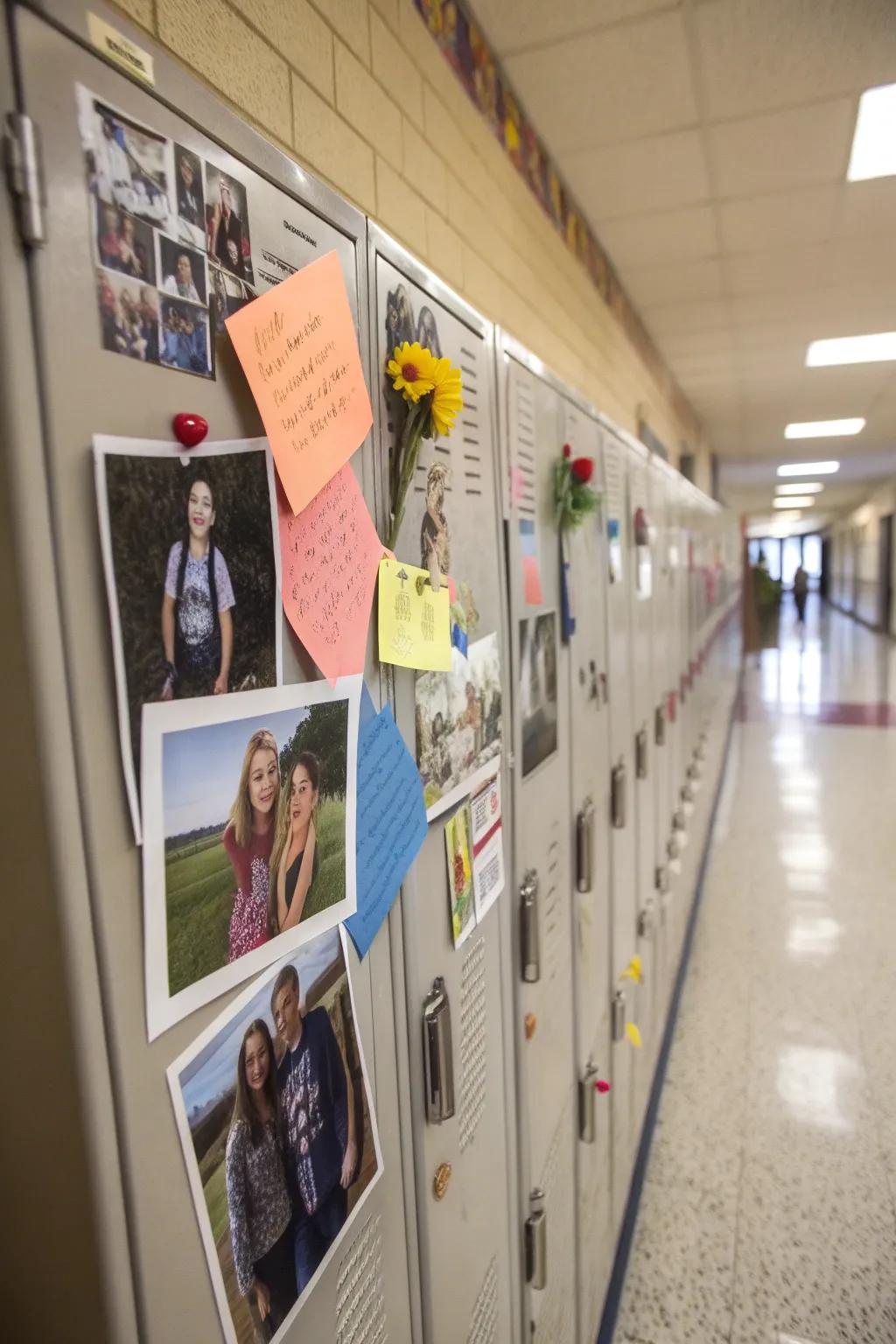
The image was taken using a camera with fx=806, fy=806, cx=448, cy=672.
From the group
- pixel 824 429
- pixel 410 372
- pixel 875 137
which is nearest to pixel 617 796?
pixel 410 372

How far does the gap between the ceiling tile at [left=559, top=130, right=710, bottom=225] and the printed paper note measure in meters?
2.26

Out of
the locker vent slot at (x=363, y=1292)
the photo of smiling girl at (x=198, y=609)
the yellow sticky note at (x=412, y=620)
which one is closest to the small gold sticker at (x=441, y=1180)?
the locker vent slot at (x=363, y=1292)

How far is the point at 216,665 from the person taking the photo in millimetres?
594

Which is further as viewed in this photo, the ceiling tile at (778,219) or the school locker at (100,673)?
the ceiling tile at (778,219)

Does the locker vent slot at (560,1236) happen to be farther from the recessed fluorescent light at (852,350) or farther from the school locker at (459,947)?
the recessed fluorescent light at (852,350)

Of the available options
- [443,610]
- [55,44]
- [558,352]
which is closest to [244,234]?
[55,44]

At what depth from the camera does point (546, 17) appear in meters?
1.84

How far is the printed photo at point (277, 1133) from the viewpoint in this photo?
593 mm

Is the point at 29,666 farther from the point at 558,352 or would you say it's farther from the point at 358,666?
the point at 558,352

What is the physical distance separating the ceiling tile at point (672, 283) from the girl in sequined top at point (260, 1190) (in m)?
3.72

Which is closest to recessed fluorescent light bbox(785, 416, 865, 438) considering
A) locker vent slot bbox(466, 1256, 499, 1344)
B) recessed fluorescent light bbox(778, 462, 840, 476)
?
recessed fluorescent light bbox(778, 462, 840, 476)

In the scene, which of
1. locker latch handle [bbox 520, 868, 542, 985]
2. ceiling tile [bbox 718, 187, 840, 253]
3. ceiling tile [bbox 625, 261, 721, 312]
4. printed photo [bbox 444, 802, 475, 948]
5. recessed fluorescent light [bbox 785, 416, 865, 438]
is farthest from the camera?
recessed fluorescent light [bbox 785, 416, 865, 438]

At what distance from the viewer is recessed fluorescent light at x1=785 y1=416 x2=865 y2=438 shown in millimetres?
8188

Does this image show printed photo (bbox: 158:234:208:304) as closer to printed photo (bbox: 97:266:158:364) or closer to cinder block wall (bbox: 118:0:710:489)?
printed photo (bbox: 97:266:158:364)
